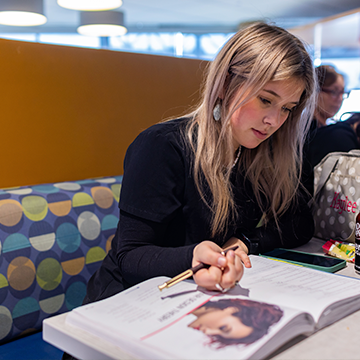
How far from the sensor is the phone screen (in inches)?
35.5

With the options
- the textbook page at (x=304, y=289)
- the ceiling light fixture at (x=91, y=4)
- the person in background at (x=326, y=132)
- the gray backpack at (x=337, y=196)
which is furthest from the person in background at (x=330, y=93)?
the ceiling light fixture at (x=91, y=4)

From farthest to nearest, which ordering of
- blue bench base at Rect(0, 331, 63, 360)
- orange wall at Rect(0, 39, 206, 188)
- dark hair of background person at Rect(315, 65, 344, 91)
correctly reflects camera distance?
dark hair of background person at Rect(315, 65, 344, 91) < orange wall at Rect(0, 39, 206, 188) < blue bench base at Rect(0, 331, 63, 360)

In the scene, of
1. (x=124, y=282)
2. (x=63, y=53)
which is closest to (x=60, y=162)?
(x=63, y=53)

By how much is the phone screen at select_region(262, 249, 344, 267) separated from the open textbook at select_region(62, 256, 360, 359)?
0.63 ft

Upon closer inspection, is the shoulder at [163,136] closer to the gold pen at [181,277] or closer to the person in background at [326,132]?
the gold pen at [181,277]

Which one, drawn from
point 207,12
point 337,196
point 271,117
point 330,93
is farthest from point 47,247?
point 207,12

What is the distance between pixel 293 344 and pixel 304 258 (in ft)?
1.41

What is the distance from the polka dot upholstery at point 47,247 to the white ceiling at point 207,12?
115 inches

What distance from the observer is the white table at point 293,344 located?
1.68ft

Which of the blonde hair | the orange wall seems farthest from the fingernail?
the orange wall

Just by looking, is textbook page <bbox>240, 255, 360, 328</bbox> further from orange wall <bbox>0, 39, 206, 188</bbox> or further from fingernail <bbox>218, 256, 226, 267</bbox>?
orange wall <bbox>0, 39, 206, 188</bbox>

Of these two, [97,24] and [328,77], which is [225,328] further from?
[97,24]

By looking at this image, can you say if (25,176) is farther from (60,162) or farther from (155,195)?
(155,195)

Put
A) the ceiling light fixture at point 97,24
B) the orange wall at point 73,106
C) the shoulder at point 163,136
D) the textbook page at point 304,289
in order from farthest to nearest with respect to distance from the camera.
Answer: the ceiling light fixture at point 97,24, the orange wall at point 73,106, the shoulder at point 163,136, the textbook page at point 304,289
